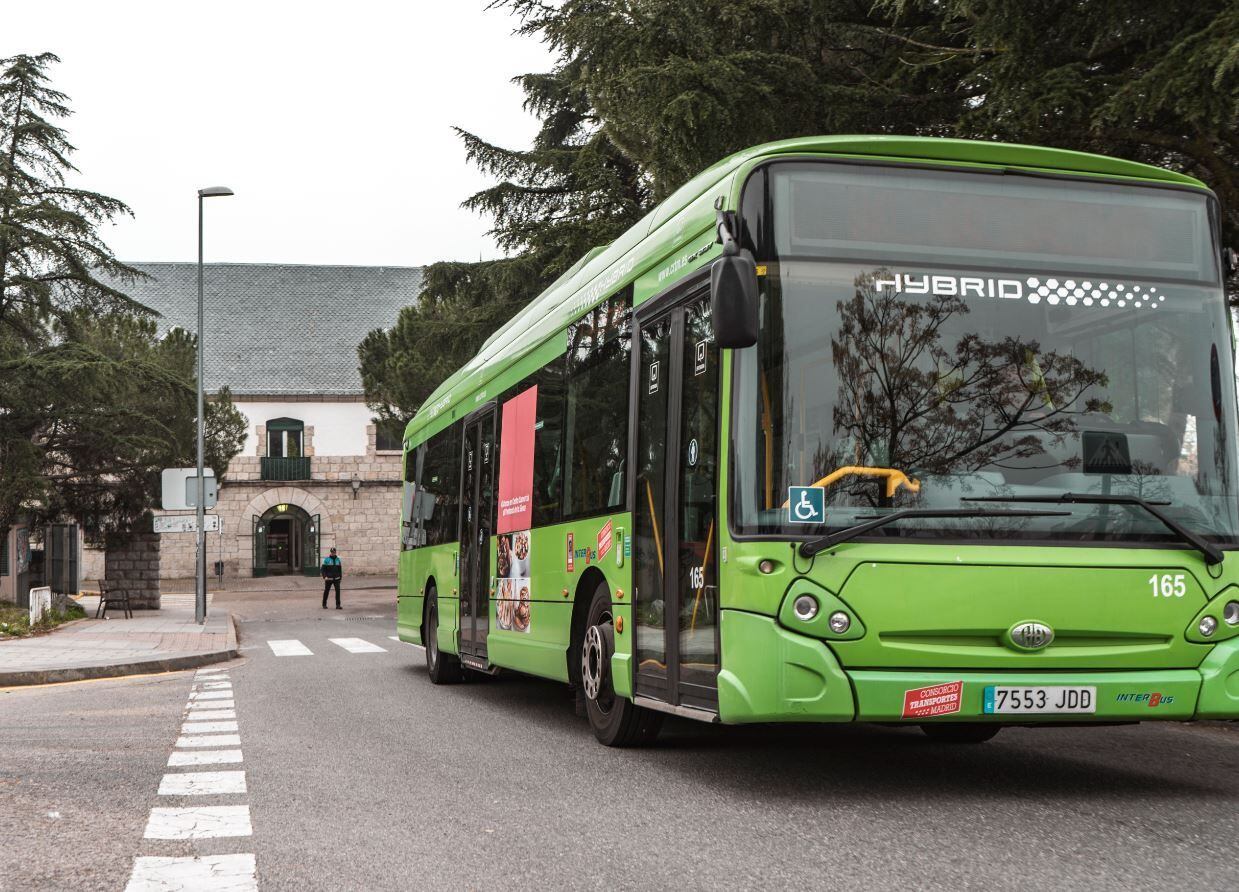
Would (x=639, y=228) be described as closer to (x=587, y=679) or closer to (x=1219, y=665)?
(x=587, y=679)

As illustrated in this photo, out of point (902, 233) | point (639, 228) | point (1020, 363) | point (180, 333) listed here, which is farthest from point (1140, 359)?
point (180, 333)

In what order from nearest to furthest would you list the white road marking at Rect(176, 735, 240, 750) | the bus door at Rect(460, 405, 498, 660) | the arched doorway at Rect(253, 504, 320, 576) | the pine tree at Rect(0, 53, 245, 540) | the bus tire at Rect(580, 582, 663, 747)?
the bus tire at Rect(580, 582, 663, 747) < the white road marking at Rect(176, 735, 240, 750) < the bus door at Rect(460, 405, 498, 660) < the pine tree at Rect(0, 53, 245, 540) < the arched doorway at Rect(253, 504, 320, 576)

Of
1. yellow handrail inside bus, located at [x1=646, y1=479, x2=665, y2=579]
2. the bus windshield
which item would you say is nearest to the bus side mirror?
the bus windshield

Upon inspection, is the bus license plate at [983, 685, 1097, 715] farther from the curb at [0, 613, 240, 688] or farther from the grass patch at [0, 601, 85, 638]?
the grass patch at [0, 601, 85, 638]

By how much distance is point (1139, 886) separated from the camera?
5129mm

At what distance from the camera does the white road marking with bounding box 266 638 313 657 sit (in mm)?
21438

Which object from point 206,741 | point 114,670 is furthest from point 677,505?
point 114,670

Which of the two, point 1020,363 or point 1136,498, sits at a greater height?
point 1020,363

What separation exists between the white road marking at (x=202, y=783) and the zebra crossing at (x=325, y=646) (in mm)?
12526

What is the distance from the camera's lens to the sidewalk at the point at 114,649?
1705 cm

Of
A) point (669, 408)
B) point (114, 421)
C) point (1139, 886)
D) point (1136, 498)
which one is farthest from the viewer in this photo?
point (114, 421)

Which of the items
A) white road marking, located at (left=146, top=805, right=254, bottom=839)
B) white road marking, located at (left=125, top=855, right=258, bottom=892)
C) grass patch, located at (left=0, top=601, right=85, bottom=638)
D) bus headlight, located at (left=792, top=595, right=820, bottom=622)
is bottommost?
grass patch, located at (left=0, top=601, right=85, bottom=638)

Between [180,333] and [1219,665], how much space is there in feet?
131

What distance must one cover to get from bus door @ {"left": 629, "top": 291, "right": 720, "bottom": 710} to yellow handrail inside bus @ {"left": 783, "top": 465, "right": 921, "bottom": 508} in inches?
25.1
